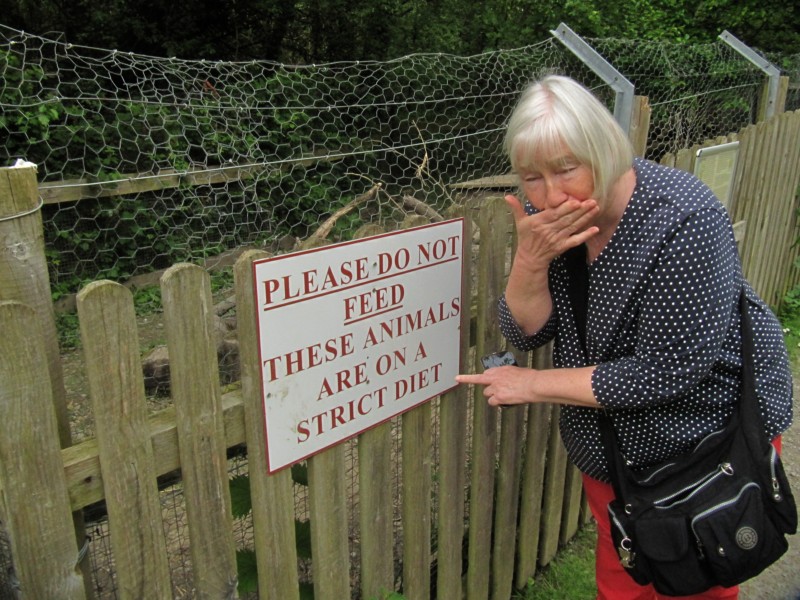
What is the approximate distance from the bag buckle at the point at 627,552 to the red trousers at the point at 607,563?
21 cm

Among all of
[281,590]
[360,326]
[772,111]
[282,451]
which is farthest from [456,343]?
[772,111]

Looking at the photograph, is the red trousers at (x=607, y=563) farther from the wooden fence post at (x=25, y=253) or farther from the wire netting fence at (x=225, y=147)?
the wire netting fence at (x=225, y=147)

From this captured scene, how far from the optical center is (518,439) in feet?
8.11

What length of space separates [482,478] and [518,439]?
224 millimetres

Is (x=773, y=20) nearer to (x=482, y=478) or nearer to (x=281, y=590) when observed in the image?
(x=482, y=478)

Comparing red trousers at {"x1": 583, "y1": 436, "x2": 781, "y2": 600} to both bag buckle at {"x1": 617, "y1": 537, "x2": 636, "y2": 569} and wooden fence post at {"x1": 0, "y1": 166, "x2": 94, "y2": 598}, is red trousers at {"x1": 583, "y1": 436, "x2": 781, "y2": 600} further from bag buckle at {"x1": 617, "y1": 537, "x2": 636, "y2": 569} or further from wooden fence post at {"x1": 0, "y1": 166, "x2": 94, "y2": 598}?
wooden fence post at {"x1": 0, "y1": 166, "x2": 94, "y2": 598}

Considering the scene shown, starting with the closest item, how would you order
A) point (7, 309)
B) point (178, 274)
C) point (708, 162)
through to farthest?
point (7, 309)
point (178, 274)
point (708, 162)

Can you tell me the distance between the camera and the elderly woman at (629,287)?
53.5 inches

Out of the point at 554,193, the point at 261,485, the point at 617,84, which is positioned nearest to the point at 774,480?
the point at 554,193

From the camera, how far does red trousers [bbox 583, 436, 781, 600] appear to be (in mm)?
1898

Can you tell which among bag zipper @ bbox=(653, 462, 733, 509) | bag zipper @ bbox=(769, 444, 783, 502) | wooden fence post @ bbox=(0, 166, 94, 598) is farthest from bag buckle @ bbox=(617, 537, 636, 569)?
wooden fence post @ bbox=(0, 166, 94, 598)

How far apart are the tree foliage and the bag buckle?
32.0 ft

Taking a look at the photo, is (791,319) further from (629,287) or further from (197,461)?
(197,461)

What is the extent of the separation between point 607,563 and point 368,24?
11.7 meters
